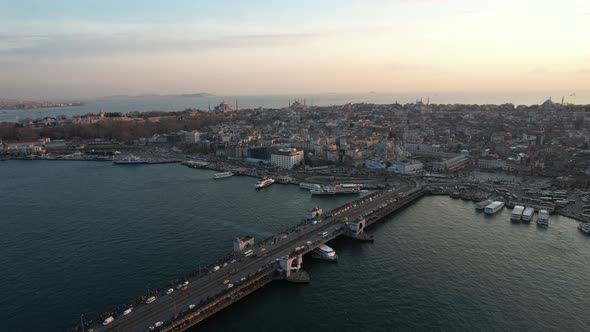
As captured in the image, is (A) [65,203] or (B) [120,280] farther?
(A) [65,203]

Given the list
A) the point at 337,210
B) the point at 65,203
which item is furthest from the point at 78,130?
the point at 337,210

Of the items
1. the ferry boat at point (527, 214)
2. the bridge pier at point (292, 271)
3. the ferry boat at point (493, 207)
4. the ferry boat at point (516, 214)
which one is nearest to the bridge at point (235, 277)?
the bridge pier at point (292, 271)

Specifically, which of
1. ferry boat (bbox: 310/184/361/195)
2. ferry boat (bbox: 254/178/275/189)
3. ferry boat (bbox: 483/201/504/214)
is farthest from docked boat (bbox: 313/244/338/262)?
Result: ferry boat (bbox: 254/178/275/189)

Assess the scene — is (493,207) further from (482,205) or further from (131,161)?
(131,161)

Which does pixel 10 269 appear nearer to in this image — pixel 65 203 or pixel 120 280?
pixel 120 280

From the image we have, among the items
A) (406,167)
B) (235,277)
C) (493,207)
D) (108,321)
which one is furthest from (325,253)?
(406,167)

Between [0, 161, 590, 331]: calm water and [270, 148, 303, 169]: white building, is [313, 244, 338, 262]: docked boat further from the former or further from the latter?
[270, 148, 303, 169]: white building
